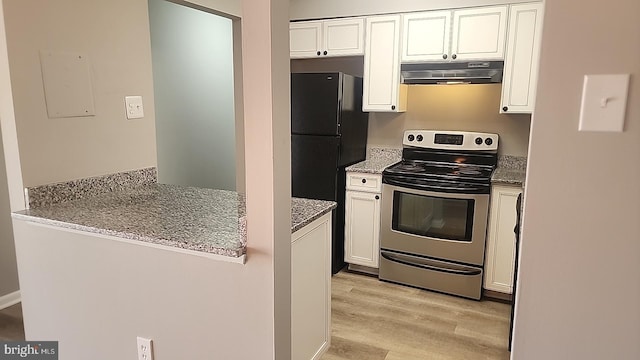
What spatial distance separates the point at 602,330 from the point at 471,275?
2209mm

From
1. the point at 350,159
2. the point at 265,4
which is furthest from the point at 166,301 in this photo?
the point at 350,159

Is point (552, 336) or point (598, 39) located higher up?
point (598, 39)

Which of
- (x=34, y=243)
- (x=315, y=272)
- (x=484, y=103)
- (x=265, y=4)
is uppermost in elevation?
(x=265, y=4)

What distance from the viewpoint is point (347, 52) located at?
11.4 ft

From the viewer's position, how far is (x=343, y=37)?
346cm

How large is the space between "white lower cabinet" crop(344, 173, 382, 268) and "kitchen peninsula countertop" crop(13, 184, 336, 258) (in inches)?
53.5

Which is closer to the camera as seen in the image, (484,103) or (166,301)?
(166,301)

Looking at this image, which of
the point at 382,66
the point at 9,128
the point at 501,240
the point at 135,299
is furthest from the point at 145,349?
the point at 382,66

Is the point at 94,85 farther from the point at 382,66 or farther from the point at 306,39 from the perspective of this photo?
the point at 382,66

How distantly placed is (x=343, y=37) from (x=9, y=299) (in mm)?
3090

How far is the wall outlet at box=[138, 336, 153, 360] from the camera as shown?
170 cm

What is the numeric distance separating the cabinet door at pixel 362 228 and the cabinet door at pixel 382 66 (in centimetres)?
75

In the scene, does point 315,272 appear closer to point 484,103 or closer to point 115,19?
point 115,19

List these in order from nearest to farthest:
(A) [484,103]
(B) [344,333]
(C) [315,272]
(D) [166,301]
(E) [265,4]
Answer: (E) [265,4] → (D) [166,301] → (C) [315,272] → (B) [344,333] → (A) [484,103]
